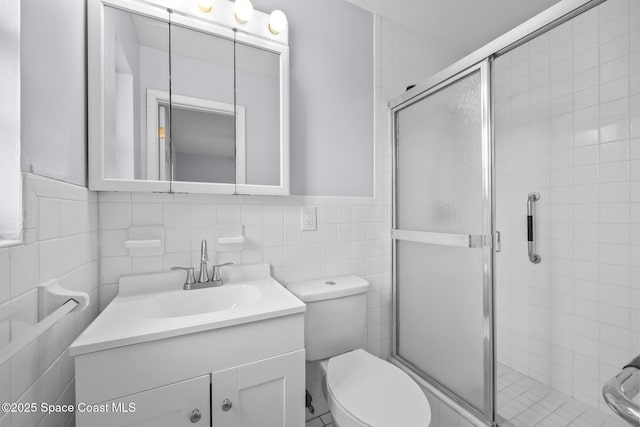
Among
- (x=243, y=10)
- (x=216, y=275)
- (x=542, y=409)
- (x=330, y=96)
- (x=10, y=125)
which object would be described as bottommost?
(x=542, y=409)

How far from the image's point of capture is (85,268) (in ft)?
2.98

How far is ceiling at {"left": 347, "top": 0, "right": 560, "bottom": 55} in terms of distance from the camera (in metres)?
1.55

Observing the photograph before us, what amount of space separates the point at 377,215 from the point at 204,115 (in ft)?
3.51

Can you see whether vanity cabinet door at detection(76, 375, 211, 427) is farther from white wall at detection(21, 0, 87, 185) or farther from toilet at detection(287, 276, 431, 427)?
white wall at detection(21, 0, 87, 185)

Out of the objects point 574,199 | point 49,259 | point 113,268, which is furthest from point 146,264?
point 574,199

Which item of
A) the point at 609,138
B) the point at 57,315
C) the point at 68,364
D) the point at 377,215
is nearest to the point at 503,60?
the point at 609,138

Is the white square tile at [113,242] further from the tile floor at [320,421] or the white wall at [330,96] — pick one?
the tile floor at [320,421]

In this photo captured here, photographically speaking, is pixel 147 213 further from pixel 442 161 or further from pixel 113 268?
pixel 442 161

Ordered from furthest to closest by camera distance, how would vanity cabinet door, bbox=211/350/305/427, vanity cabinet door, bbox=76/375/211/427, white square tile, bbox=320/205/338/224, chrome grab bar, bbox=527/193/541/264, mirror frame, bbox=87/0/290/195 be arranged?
chrome grab bar, bbox=527/193/541/264
white square tile, bbox=320/205/338/224
mirror frame, bbox=87/0/290/195
vanity cabinet door, bbox=211/350/305/427
vanity cabinet door, bbox=76/375/211/427

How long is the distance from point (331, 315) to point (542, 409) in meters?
1.32

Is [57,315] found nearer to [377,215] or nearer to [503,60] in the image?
[377,215]

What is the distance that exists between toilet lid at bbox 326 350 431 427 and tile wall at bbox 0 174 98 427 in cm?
85

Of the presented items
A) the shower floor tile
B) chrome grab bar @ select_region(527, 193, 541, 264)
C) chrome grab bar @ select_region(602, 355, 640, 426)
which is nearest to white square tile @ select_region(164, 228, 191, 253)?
chrome grab bar @ select_region(602, 355, 640, 426)

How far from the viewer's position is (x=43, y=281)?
0.63m
